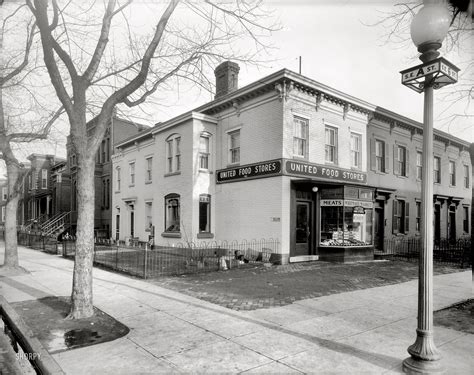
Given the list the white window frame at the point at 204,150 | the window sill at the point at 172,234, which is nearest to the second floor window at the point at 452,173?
the white window frame at the point at 204,150

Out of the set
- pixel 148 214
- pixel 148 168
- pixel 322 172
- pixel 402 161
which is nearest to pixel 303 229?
pixel 322 172

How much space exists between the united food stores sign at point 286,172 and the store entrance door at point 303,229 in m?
1.49

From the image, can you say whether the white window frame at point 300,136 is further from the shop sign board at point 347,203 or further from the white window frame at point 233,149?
the white window frame at point 233,149

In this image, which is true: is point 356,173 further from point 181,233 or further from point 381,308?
point 381,308

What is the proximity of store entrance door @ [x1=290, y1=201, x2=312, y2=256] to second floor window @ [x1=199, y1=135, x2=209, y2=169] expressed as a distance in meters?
5.98

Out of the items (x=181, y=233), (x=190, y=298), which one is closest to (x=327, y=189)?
(x=181, y=233)

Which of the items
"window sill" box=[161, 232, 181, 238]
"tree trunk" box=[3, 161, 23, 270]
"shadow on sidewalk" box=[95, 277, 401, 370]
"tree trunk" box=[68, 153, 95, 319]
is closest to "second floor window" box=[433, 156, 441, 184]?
"window sill" box=[161, 232, 181, 238]

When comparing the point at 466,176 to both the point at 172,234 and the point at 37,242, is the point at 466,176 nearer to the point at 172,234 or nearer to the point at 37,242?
the point at 172,234

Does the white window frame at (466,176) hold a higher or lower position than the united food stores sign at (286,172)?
higher

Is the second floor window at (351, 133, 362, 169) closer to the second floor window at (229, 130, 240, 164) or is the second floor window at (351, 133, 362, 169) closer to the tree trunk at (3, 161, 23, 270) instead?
the second floor window at (229, 130, 240, 164)

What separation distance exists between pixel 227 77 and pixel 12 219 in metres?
12.6

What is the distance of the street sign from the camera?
4.31 m

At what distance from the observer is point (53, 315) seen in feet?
22.8

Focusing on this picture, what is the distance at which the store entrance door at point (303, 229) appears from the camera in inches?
617
